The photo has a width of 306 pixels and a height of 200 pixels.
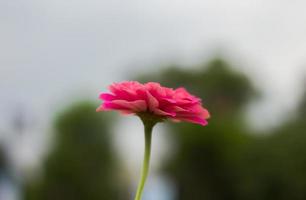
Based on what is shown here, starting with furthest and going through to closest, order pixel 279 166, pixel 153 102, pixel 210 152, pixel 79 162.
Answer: pixel 79 162 → pixel 210 152 → pixel 279 166 → pixel 153 102

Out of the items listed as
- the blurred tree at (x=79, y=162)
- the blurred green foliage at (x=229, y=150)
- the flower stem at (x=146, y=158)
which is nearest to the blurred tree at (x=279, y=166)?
the blurred green foliage at (x=229, y=150)

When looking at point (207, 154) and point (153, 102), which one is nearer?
point (153, 102)

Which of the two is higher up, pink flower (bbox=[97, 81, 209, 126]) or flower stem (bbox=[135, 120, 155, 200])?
pink flower (bbox=[97, 81, 209, 126])

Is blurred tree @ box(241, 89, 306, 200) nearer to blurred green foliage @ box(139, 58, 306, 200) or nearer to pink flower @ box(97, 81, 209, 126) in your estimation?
blurred green foliage @ box(139, 58, 306, 200)

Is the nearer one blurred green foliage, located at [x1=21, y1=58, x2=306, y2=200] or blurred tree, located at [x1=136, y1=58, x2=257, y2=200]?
blurred green foliage, located at [x1=21, y1=58, x2=306, y2=200]

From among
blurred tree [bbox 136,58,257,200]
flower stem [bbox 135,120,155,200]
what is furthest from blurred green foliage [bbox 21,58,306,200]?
flower stem [bbox 135,120,155,200]

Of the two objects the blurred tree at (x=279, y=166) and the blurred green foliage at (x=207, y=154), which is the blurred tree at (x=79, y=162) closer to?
the blurred green foliage at (x=207, y=154)

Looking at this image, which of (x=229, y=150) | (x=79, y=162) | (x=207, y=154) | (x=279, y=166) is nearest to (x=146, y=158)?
(x=279, y=166)

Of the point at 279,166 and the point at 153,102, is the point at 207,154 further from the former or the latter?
the point at 153,102
